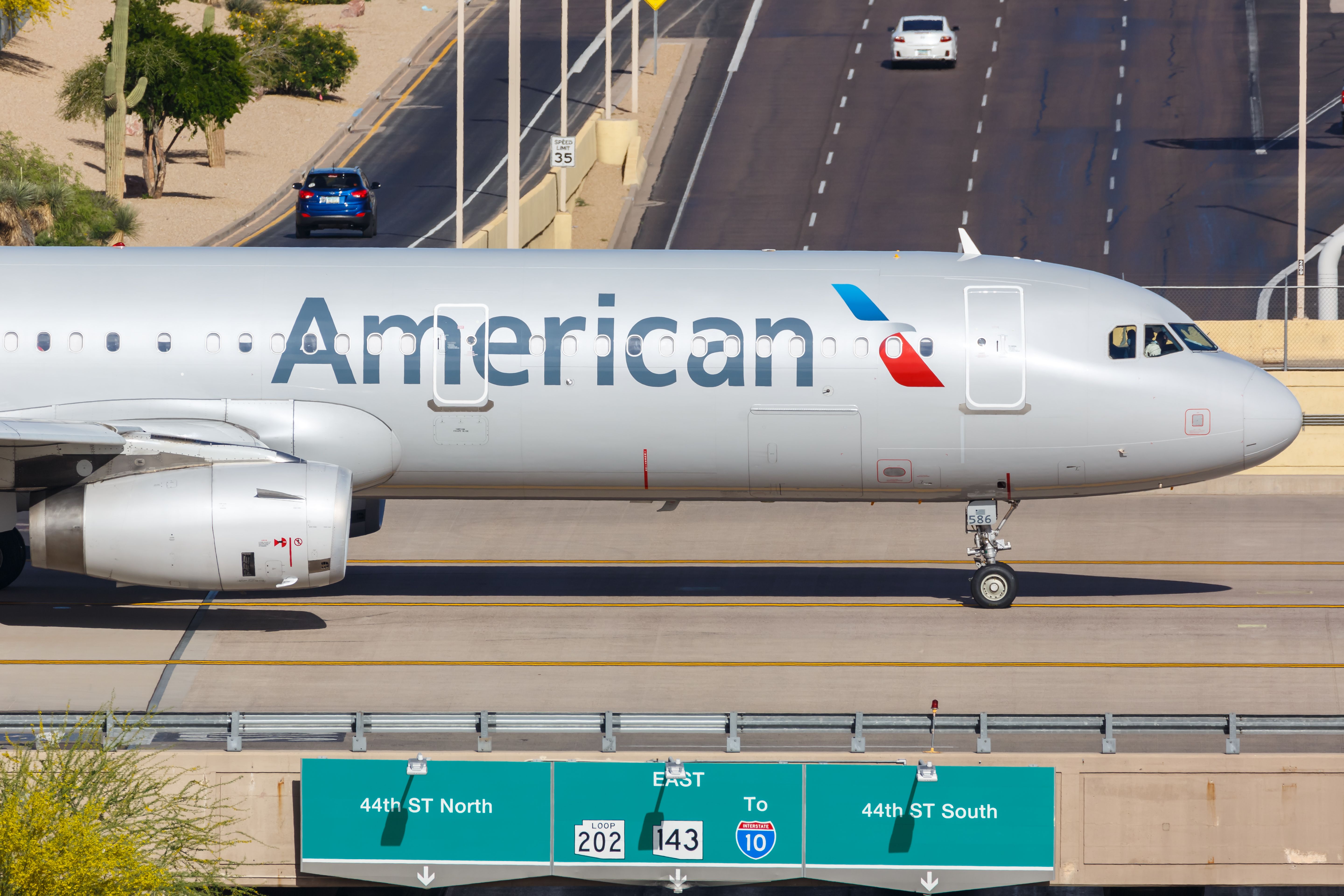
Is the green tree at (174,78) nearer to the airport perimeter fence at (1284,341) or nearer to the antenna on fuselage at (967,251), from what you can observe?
the airport perimeter fence at (1284,341)

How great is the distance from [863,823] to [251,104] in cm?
6506

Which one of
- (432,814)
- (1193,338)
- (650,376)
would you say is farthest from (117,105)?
(432,814)

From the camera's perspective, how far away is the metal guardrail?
19.6 meters

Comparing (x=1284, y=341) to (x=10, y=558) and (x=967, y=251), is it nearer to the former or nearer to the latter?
(x=967, y=251)

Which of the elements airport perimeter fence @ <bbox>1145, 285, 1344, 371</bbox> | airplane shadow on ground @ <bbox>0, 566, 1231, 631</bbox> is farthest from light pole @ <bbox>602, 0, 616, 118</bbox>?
airplane shadow on ground @ <bbox>0, 566, 1231, 631</bbox>

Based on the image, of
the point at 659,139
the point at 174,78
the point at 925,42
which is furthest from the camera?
the point at 925,42

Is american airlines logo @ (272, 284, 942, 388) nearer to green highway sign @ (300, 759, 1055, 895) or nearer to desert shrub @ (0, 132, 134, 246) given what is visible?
green highway sign @ (300, 759, 1055, 895)

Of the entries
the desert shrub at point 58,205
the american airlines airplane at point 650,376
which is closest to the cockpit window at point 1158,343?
the american airlines airplane at point 650,376

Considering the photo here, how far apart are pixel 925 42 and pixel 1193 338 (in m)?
50.9

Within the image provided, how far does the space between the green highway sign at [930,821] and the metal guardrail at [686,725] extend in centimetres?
57

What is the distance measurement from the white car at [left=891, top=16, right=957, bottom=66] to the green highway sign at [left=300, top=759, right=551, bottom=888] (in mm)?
59531

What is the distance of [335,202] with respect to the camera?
184ft

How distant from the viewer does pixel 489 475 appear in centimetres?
2544

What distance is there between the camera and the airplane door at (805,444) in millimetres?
24906
